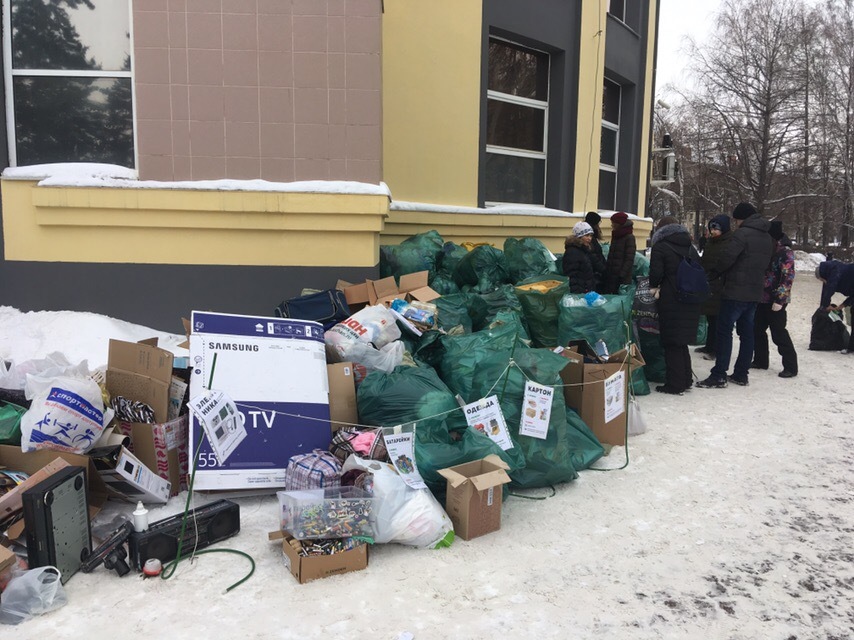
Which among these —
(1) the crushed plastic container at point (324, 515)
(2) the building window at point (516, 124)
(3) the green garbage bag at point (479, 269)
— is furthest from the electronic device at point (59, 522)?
(2) the building window at point (516, 124)

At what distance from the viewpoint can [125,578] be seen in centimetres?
271

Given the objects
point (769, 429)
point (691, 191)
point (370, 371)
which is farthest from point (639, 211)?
point (691, 191)

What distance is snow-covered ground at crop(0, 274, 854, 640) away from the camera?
243 centimetres

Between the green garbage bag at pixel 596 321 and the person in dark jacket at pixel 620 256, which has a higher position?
the person in dark jacket at pixel 620 256

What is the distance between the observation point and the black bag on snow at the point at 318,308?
15.7 ft

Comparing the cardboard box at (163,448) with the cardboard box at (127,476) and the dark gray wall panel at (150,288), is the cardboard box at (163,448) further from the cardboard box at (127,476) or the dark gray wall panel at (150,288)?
the dark gray wall panel at (150,288)

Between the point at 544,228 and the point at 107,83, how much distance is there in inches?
211

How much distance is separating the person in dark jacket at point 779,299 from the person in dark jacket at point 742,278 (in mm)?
465

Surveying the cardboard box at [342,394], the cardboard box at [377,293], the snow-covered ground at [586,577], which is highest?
Result: the cardboard box at [377,293]

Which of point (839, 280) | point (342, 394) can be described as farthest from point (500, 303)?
point (839, 280)

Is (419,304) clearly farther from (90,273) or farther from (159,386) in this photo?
(90,273)

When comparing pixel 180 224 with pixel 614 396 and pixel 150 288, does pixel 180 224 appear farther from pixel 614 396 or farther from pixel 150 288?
pixel 614 396

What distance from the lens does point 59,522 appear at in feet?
8.68

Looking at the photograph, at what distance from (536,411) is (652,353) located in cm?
294
